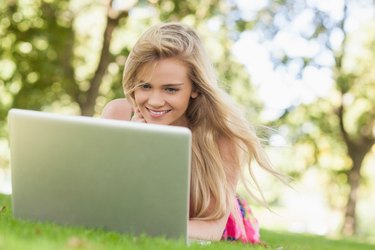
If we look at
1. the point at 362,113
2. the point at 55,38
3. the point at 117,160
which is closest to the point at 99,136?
the point at 117,160

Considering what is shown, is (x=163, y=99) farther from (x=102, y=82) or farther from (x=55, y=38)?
(x=102, y=82)

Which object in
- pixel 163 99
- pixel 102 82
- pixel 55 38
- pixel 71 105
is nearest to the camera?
pixel 163 99

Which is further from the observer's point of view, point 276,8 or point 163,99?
point 276,8

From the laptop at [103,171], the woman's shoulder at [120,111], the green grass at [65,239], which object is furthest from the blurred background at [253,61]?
the green grass at [65,239]

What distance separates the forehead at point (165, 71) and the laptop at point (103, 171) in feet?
4.26

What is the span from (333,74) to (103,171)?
16.4 m

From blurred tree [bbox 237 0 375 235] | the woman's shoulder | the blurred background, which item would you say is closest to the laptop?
the woman's shoulder

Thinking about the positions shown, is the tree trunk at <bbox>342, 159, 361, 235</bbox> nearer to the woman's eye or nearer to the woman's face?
the woman's face

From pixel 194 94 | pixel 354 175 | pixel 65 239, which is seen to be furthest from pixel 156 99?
pixel 354 175

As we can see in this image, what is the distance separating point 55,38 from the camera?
16.2 metres

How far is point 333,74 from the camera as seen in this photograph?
62.1 feet

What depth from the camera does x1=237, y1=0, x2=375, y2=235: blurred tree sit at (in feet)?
60.9

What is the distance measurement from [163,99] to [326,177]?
61.3 feet

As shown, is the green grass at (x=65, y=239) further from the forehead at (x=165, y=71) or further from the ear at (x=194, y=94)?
the ear at (x=194, y=94)
